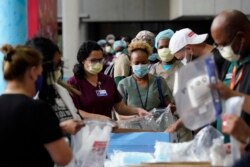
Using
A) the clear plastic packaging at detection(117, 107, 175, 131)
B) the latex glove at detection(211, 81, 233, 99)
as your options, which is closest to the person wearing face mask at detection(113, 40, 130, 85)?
the clear plastic packaging at detection(117, 107, 175, 131)

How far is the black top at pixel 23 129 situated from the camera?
106 inches

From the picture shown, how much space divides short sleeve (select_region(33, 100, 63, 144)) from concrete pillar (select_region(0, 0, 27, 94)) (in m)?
2.39

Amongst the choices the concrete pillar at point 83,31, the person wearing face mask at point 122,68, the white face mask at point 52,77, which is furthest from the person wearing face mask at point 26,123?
the concrete pillar at point 83,31

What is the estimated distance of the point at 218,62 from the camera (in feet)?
12.6

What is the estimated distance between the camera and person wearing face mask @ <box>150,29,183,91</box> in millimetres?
5648

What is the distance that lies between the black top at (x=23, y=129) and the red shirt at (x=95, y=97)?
71.7 inches

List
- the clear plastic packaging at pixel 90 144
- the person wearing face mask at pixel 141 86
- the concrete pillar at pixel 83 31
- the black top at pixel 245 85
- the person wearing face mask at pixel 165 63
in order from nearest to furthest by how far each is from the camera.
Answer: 1. the black top at pixel 245 85
2. the clear plastic packaging at pixel 90 144
3. the person wearing face mask at pixel 141 86
4. the person wearing face mask at pixel 165 63
5. the concrete pillar at pixel 83 31

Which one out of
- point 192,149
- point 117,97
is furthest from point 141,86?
point 192,149

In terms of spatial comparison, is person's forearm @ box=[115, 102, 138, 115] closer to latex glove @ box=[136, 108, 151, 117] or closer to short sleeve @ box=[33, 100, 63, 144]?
latex glove @ box=[136, 108, 151, 117]

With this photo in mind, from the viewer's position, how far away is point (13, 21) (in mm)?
5062

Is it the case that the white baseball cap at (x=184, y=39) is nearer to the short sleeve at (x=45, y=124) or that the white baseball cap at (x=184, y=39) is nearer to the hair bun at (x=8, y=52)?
the hair bun at (x=8, y=52)

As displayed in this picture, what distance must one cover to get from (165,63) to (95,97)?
130cm

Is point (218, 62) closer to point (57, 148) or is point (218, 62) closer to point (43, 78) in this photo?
point (43, 78)

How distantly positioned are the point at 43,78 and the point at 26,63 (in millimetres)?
604
